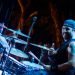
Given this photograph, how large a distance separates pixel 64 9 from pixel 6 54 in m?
2.69

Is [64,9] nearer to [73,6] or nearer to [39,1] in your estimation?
[73,6]

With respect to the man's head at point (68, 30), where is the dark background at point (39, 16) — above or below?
above

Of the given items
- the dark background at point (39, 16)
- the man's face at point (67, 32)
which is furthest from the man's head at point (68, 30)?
the dark background at point (39, 16)

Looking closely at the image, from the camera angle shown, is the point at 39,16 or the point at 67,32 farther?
the point at 39,16

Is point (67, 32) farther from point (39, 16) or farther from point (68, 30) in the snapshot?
point (39, 16)

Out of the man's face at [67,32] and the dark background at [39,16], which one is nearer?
the man's face at [67,32]

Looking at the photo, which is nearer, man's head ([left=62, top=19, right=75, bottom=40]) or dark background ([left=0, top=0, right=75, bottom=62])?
man's head ([left=62, top=19, right=75, bottom=40])

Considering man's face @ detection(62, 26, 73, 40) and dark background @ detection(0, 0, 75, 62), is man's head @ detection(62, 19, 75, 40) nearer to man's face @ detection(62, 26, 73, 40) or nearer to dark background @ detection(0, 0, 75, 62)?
man's face @ detection(62, 26, 73, 40)

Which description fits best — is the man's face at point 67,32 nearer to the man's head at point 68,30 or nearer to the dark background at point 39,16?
the man's head at point 68,30

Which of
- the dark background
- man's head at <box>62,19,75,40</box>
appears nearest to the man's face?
man's head at <box>62,19,75,40</box>

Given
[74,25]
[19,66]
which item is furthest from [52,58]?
[19,66]

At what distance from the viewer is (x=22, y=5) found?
19.2ft

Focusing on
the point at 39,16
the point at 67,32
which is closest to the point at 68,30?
the point at 67,32

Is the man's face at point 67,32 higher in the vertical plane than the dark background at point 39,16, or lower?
lower
